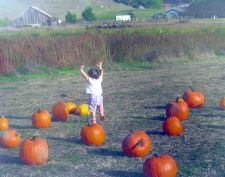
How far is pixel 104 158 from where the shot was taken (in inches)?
315

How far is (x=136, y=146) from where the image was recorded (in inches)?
312

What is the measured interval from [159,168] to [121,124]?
11.4 feet

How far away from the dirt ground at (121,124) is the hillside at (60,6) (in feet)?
155

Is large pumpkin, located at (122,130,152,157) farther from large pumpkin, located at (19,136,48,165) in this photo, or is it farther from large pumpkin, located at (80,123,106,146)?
large pumpkin, located at (19,136,48,165)

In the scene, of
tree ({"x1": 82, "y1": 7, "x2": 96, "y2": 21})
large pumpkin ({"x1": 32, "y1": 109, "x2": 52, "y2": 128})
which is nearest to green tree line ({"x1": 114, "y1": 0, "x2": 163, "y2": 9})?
tree ({"x1": 82, "y1": 7, "x2": 96, "y2": 21})

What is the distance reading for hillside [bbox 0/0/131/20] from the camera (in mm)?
66812

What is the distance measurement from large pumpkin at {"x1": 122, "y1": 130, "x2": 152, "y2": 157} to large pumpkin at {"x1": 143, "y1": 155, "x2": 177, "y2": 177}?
948 mm

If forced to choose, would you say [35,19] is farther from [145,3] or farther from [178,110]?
[178,110]

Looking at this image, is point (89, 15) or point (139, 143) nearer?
point (139, 143)

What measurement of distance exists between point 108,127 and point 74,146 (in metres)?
1.45

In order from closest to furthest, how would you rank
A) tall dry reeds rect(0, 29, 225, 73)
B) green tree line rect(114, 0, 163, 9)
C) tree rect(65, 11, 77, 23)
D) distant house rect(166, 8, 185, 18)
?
tall dry reeds rect(0, 29, 225, 73), tree rect(65, 11, 77, 23), distant house rect(166, 8, 185, 18), green tree line rect(114, 0, 163, 9)

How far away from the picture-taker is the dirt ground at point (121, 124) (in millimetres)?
7531

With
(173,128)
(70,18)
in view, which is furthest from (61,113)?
(70,18)

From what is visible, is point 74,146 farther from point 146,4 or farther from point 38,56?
point 146,4
